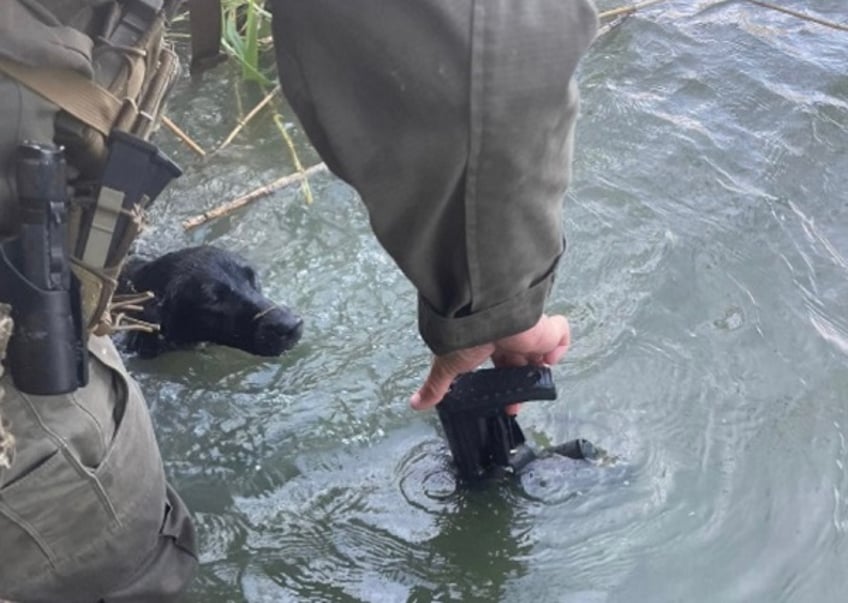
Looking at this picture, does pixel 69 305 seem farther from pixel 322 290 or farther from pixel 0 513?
pixel 322 290

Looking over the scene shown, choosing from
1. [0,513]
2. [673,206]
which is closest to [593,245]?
[673,206]

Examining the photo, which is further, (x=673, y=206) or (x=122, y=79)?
(x=673, y=206)

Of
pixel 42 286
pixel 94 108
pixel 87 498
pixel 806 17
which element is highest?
pixel 94 108

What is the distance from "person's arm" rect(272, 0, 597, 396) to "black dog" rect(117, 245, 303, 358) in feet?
3.50

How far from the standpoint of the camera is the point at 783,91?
385cm

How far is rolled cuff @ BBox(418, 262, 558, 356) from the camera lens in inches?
66.7

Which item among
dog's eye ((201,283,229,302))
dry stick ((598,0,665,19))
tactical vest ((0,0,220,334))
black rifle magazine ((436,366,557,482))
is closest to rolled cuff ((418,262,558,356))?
black rifle magazine ((436,366,557,482))

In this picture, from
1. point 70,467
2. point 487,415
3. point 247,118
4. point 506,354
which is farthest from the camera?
point 247,118

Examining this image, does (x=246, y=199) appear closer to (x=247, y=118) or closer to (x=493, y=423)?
(x=247, y=118)

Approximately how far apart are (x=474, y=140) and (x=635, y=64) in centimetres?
275

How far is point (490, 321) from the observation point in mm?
1700

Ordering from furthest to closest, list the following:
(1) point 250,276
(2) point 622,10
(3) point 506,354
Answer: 1. (2) point 622,10
2. (1) point 250,276
3. (3) point 506,354

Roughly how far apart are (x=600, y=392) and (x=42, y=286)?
141 cm

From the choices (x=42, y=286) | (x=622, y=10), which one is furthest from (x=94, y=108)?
(x=622, y=10)
